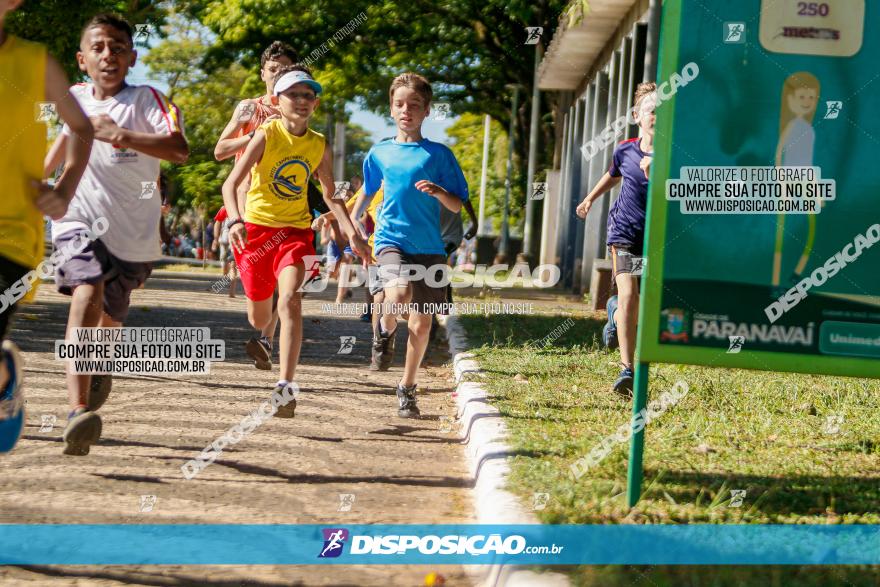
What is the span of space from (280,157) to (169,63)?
61.5m

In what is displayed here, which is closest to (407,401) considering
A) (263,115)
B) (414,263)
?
(414,263)

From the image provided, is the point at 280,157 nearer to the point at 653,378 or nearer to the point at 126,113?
the point at 126,113

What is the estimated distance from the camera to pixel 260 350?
25.0 ft

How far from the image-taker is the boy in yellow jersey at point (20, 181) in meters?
4.06

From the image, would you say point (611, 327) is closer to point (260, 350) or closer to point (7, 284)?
point (260, 350)

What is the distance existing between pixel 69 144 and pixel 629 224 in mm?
4136

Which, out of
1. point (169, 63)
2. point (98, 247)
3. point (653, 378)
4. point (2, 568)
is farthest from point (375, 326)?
point (169, 63)

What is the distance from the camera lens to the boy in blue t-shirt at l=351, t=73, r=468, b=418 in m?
6.93

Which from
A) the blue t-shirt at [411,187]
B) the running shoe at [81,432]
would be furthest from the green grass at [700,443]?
the running shoe at [81,432]

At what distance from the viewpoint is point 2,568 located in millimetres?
3820

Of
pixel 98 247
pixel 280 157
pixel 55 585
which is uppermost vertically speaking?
pixel 280 157

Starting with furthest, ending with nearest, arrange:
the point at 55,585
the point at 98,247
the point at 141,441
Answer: the point at 141,441
the point at 98,247
the point at 55,585

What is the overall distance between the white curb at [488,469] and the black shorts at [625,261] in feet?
3.87

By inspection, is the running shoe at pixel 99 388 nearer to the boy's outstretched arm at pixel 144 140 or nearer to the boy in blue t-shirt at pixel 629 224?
the boy's outstretched arm at pixel 144 140
